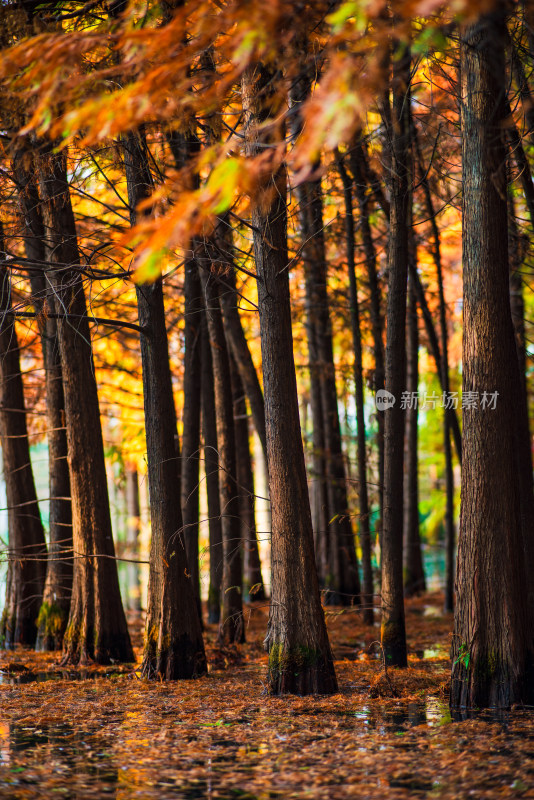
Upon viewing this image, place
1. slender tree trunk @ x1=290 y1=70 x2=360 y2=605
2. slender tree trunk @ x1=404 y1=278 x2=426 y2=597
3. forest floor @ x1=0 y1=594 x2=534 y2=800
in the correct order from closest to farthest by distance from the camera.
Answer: forest floor @ x1=0 y1=594 x2=534 y2=800 < slender tree trunk @ x1=290 y1=70 x2=360 y2=605 < slender tree trunk @ x1=404 y1=278 x2=426 y2=597

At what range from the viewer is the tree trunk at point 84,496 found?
1005 centimetres

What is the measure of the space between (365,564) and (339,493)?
11.6 ft

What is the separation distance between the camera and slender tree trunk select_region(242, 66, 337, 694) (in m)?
7.71

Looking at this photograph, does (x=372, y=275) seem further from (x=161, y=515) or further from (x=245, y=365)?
(x=161, y=515)

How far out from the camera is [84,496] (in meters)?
10.3

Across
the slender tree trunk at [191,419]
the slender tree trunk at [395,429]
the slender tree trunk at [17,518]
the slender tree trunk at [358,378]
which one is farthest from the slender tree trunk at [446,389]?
the slender tree trunk at [17,518]

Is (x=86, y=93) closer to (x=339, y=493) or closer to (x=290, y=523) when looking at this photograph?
(x=290, y=523)

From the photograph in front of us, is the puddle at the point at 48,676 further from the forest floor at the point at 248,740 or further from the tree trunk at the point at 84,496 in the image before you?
the tree trunk at the point at 84,496

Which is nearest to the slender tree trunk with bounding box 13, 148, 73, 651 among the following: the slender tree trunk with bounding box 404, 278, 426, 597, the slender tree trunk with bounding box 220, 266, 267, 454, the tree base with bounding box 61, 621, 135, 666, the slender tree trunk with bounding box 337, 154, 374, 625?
the tree base with bounding box 61, 621, 135, 666

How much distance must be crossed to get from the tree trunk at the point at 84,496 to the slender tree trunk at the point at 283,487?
3.02 meters

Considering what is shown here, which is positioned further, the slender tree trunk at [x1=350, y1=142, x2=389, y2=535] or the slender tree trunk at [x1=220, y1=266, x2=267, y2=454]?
the slender tree trunk at [x1=350, y1=142, x2=389, y2=535]

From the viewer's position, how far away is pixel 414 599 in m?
18.1

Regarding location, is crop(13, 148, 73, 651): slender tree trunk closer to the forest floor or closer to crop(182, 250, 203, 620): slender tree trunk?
crop(182, 250, 203, 620): slender tree trunk

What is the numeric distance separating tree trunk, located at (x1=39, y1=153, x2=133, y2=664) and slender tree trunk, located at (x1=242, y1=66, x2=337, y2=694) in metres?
3.02
